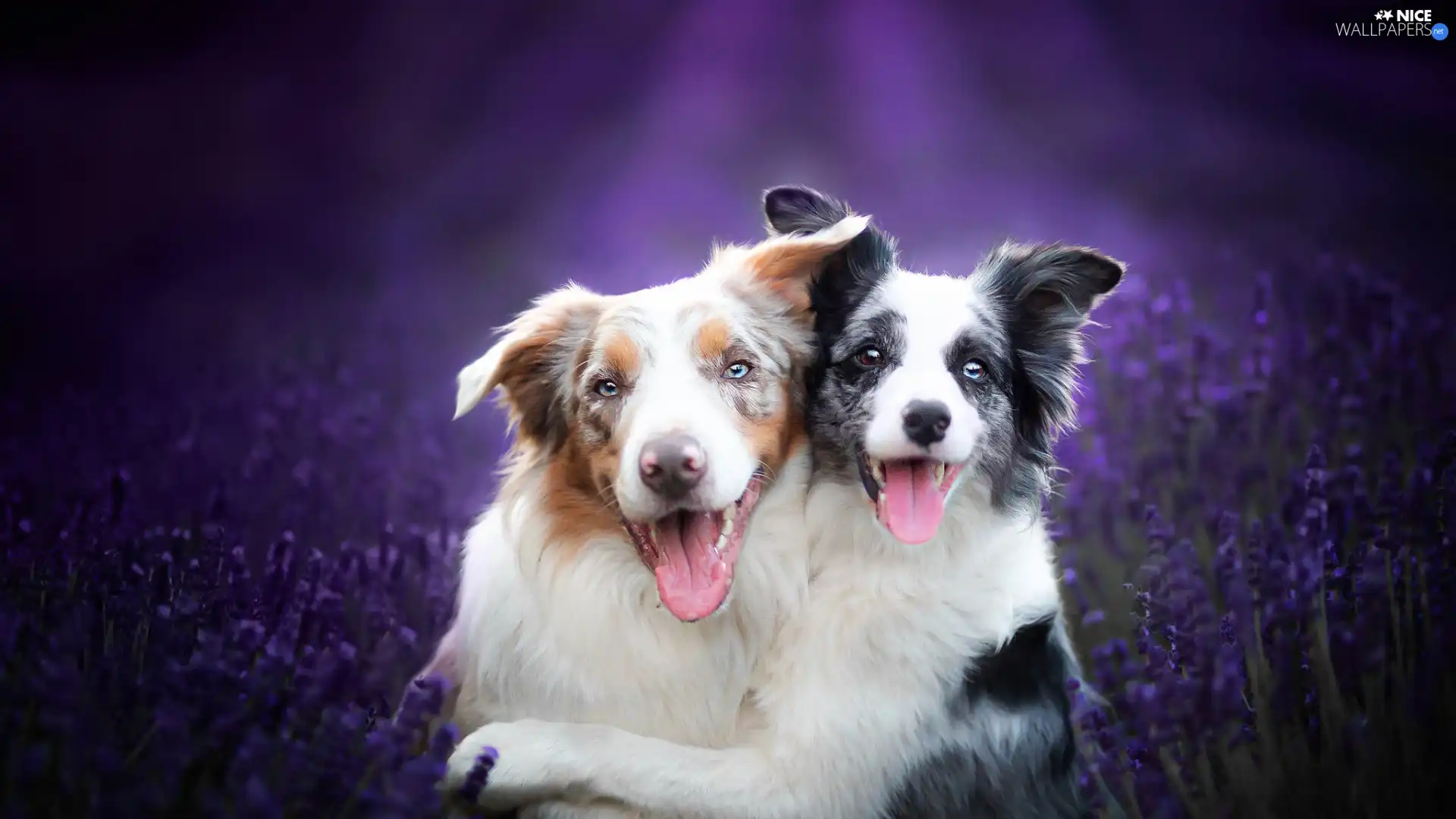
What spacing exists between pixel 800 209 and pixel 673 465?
44.5 inches

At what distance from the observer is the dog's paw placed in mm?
2629

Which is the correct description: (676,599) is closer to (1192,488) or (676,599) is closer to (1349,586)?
(1349,586)

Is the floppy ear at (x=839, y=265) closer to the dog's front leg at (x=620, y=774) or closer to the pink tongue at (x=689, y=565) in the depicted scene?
the pink tongue at (x=689, y=565)

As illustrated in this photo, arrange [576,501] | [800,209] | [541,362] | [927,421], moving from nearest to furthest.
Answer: [927,421] < [576,501] < [541,362] < [800,209]

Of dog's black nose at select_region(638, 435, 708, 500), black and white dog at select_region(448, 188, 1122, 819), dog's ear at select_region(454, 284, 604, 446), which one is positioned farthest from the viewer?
dog's ear at select_region(454, 284, 604, 446)

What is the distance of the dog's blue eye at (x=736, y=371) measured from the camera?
291 cm

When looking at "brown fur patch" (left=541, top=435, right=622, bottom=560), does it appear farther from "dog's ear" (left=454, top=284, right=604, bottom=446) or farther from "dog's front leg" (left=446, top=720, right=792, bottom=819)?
"dog's front leg" (left=446, top=720, right=792, bottom=819)

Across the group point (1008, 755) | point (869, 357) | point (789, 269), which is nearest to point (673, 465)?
point (869, 357)

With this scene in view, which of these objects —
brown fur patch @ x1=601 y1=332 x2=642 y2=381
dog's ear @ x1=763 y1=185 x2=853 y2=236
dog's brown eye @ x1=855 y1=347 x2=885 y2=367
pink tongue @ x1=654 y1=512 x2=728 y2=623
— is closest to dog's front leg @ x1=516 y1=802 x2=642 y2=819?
pink tongue @ x1=654 y1=512 x2=728 y2=623

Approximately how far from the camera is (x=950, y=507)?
3014 millimetres

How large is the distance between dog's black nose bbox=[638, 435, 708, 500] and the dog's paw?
0.62m

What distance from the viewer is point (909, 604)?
9.64 ft

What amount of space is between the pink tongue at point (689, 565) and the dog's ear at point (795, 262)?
692mm

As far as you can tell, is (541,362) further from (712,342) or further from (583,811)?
(583,811)
